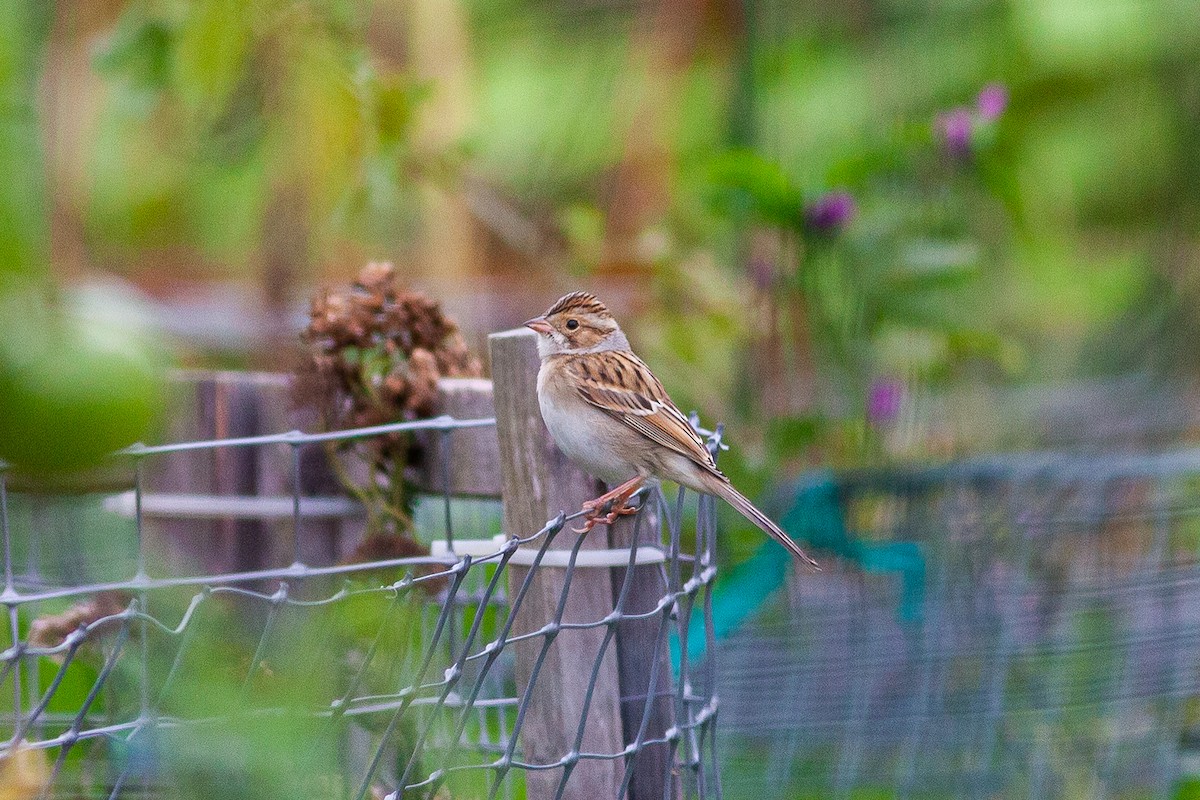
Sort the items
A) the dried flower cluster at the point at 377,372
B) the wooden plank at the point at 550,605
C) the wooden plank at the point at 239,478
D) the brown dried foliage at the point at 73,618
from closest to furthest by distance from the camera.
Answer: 1. the wooden plank at the point at 550,605
2. the brown dried foliage at the point at 73,618
3. the dried flower cluster at the point at 377,372
4. the wooden plank at the point at 239,478

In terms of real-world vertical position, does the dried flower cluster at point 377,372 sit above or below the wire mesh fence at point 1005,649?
above

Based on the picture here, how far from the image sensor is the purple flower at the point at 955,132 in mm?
2502

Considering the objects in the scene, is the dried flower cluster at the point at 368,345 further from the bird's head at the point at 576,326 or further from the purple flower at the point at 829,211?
the purple flower at the point at 829,211

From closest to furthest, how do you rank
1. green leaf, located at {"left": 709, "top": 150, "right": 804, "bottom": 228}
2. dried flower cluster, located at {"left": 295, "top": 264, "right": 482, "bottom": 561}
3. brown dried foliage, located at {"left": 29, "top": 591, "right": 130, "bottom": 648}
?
brown dried foliage, located at {"left": 29, "top": 591, "right": 130, "bottom": 648}, dried flower cluster, located at {"left": 295, "top": 264, "right": 482, "bottom": 561}, green leaf, located at {"left": 709, "top": 150, "right": 804, "bottom": 228}

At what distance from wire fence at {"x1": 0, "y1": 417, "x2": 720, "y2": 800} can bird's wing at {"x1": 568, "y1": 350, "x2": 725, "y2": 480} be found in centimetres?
12

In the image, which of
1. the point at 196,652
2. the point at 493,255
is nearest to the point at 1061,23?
the point at 493,255

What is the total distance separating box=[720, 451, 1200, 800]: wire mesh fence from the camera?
1781mm

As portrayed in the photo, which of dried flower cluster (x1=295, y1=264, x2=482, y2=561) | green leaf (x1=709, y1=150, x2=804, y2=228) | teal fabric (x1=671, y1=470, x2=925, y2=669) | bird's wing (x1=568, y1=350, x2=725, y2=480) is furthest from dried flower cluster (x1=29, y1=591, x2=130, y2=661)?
green leaf (x1=709, y1=150, x2=804, y2=228)

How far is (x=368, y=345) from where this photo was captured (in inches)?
57.4

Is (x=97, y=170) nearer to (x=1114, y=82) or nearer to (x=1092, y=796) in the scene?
(x=1092, y=796)

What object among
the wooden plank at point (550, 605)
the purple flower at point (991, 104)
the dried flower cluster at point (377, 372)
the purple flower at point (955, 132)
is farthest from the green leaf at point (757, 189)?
the wooden plank at point (550, 605)

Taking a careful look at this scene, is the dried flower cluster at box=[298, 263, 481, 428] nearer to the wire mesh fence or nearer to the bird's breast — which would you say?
the bird's breast

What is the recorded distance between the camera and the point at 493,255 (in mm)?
4227

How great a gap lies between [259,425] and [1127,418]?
5.13 feet
